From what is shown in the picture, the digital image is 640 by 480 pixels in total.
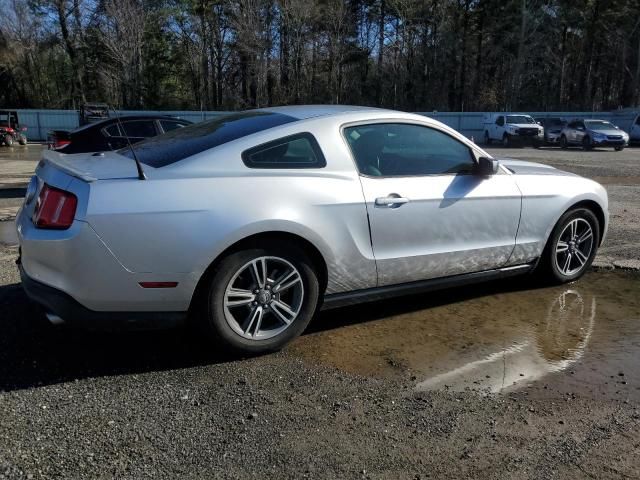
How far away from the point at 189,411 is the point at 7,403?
0.97 meters

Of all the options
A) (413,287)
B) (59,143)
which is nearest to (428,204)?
(413,287)

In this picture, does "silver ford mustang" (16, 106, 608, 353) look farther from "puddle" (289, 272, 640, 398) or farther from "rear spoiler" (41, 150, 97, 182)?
"puddle" (289, 272, 640, 398)

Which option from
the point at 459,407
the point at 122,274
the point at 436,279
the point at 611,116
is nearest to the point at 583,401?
the point at 459,407

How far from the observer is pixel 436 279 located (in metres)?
4.46

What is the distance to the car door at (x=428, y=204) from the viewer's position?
4117 millimetres

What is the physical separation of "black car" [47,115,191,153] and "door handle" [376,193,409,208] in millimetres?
6824

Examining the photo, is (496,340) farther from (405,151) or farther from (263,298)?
(263,298)

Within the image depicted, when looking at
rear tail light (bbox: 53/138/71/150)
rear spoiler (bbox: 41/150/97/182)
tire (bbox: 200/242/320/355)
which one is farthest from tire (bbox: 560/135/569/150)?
rear spoiler (bbox: 41/150/97/182)

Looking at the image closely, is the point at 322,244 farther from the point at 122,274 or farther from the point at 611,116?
the point at 611,116

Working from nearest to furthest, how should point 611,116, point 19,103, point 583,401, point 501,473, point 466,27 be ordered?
point 501,473 < point 583,401 < point 611,116 < point 19,103 < point 466,27

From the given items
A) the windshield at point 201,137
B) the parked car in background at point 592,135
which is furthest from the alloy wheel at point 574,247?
the parked car in background at point 592,135

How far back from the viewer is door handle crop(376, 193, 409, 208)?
4059 millimetres

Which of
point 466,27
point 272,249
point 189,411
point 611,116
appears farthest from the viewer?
point 466,27

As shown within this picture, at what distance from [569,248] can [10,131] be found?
29.6m
